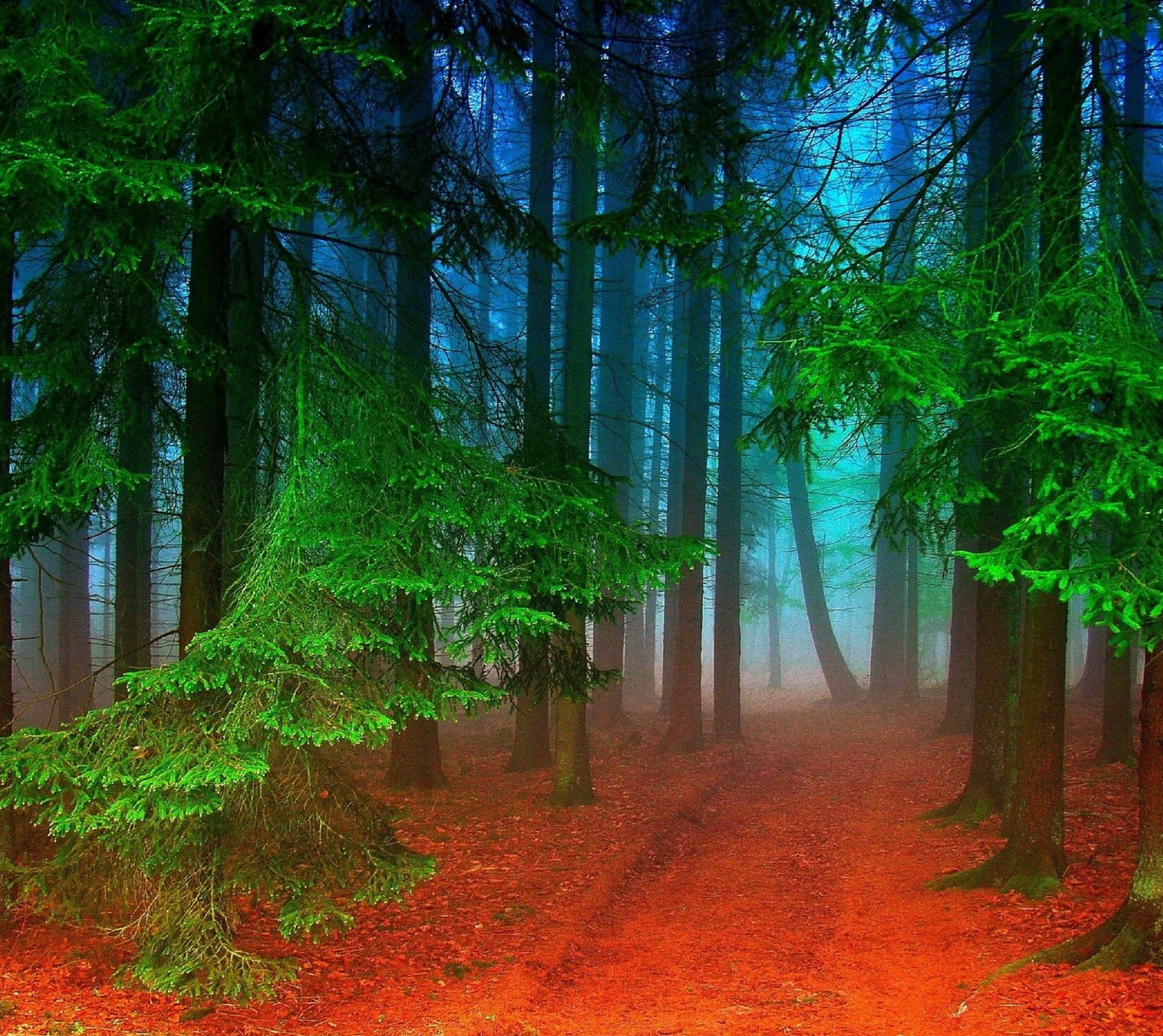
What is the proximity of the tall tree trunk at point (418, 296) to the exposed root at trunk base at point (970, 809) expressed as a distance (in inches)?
260

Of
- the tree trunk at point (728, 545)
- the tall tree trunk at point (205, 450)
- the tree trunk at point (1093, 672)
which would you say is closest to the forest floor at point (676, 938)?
the tall tree trunk at point (205, 450)

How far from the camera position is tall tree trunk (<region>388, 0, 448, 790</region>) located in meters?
7.18

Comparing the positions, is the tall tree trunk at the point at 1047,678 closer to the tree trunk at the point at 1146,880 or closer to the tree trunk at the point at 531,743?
the tree trunk at the point at 1146,880

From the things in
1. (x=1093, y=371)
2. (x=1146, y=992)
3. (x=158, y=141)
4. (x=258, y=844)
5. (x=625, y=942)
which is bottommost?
(x=625, y=942)

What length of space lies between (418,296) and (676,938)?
327 inches

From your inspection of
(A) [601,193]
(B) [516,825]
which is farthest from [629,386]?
(B) [516,825]

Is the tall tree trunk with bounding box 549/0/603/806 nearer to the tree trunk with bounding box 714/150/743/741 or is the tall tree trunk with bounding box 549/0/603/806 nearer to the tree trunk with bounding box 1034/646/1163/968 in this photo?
the tree trunk with bounding box 1034/646/1163/968

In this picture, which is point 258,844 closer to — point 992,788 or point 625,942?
point 625,942

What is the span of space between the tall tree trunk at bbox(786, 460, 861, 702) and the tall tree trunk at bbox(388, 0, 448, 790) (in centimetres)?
1452

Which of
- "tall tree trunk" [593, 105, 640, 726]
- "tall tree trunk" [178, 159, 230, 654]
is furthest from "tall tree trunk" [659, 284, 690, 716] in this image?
"tall tree trunk" [178, 159, 230, 654]

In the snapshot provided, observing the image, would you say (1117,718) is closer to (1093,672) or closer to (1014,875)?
(1014,875)

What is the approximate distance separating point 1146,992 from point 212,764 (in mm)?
6004

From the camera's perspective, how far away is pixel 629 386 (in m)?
22.6

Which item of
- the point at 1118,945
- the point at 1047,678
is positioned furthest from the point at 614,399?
the point at 1118,945
